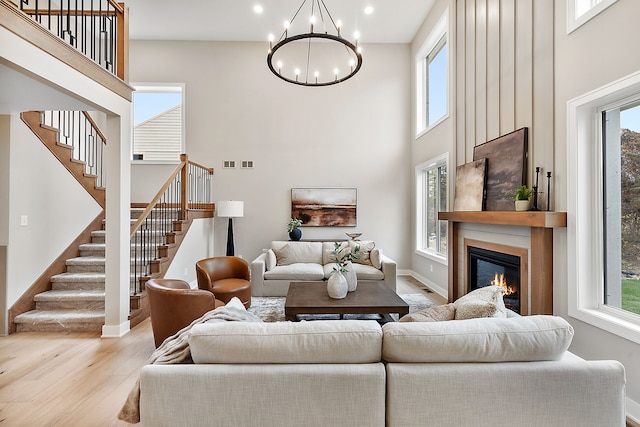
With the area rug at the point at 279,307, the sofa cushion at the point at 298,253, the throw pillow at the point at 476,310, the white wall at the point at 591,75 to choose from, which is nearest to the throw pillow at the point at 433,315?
the throw pillow at the point at 476,310

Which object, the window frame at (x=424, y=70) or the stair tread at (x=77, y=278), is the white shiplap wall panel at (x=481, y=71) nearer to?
the window frame at (x=424, y=70)

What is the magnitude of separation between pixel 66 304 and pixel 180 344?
3333mm

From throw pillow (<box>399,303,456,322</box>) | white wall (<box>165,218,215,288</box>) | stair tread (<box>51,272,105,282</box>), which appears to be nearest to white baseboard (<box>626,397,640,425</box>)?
throw pillow (<box>399,303,456,322</box>)

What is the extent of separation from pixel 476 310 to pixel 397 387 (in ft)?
2.17

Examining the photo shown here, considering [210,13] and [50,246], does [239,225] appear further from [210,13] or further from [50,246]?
[210,13]

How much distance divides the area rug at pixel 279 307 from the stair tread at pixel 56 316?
68.8 inches

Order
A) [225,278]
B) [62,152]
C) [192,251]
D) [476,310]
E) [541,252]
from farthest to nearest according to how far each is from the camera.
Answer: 1. [192,251]
2. [225,278]
3. [62,152]
4. [541,252]
5. [476,310]

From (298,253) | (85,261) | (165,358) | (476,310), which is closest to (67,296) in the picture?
(85,261)

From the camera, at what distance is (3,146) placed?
11.7ft

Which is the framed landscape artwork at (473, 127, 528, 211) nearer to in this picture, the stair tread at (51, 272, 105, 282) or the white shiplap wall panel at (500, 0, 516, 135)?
the white shiplap wall panel at (500, 0, 516, 135)

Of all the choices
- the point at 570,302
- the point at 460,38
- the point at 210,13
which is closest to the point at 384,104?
the point at 460,38

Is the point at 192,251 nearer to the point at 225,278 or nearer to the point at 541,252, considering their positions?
the point at 225,278

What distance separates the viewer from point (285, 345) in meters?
1.48

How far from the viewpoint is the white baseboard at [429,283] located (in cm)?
515
